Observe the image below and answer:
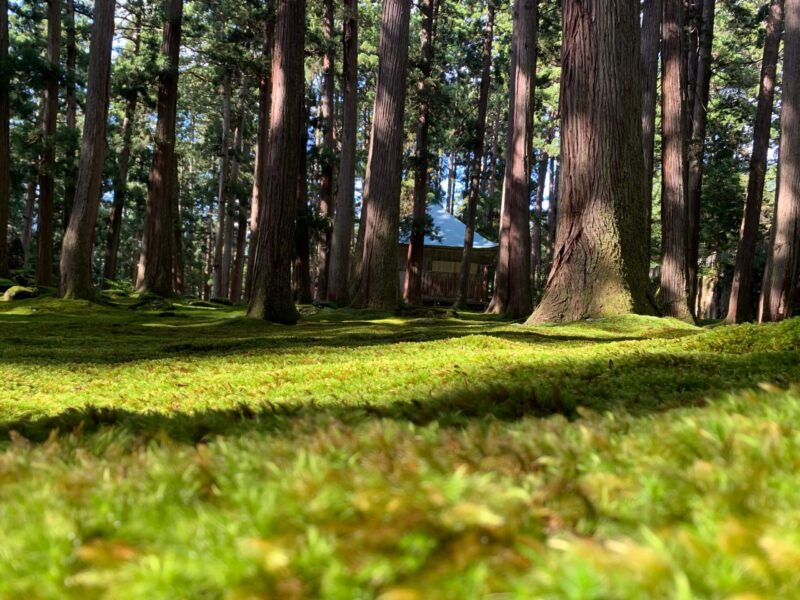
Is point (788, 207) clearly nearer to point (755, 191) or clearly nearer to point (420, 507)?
point (755, 191)

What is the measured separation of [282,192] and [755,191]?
1443cm

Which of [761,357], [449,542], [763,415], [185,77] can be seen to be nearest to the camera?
[449,542]

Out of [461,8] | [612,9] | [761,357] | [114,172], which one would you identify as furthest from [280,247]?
[461,8]

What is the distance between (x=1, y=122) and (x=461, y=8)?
22261 mm

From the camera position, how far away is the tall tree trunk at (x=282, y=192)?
36.1ft

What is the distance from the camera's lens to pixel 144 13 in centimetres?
2655

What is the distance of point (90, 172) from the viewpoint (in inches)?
558

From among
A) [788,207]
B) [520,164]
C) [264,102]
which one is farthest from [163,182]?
[788,207]

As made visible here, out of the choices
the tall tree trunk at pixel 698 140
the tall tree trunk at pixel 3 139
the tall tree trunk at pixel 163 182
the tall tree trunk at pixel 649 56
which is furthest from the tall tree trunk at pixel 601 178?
the tall tree trunk at pixel 3 139

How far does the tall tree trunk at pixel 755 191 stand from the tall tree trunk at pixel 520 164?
606 cm

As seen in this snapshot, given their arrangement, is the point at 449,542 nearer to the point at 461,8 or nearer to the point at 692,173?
the point at 692,173

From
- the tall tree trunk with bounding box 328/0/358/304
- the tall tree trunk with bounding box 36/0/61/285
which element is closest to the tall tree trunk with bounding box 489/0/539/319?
the tall tree trunk with bounding box 328/0/358/304

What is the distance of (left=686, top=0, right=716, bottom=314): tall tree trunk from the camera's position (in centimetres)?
1983

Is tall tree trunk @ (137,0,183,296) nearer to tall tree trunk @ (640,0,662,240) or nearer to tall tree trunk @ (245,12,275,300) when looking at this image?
tall tree trunk @ (245,12,275,300)
